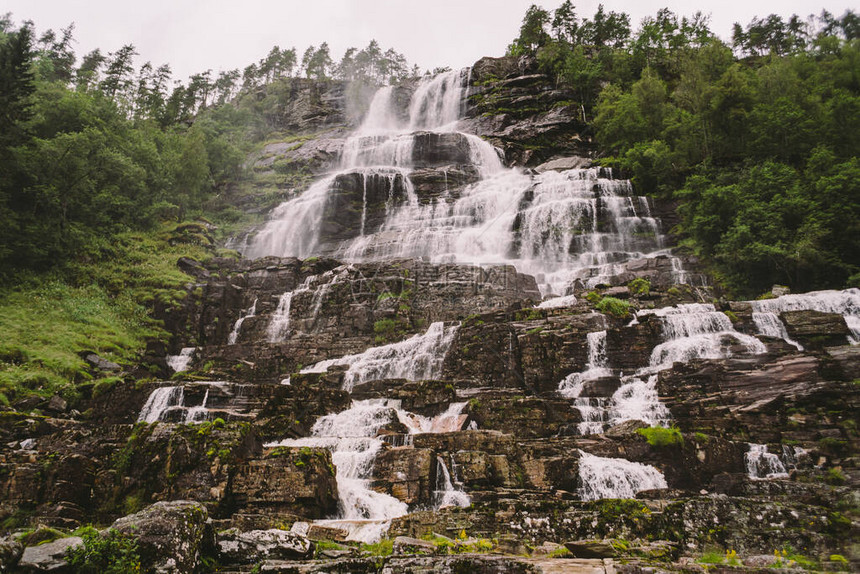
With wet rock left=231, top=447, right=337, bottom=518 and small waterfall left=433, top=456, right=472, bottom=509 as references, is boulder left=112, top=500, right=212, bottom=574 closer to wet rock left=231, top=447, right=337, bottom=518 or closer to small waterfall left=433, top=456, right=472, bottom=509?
wet rock left=231, top=447, right=337, bottom=518

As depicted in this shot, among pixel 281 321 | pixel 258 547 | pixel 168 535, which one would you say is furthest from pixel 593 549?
pixel 281 321

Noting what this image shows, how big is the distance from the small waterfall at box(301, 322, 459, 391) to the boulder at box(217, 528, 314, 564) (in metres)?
16.1

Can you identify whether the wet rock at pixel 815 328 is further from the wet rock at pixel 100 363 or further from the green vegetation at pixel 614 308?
the wet rock at pixel 100 363

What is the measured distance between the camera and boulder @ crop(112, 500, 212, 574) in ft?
13.5

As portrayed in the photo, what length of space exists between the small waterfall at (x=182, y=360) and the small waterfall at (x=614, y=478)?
23234mm

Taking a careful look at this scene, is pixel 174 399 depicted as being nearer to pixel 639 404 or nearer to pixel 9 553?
pixel 9 553

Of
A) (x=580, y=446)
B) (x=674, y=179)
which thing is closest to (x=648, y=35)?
(x=674, y=179)

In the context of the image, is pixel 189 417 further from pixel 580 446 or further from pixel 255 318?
pixel 255 318

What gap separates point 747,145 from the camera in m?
31.7

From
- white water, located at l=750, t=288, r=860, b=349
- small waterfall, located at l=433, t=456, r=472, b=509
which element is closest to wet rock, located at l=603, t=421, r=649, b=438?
small waterfall, located at l=433, t=456, r=472, b=509

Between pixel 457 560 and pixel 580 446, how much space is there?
9.37m

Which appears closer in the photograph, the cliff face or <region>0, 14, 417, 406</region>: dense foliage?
the cliff face

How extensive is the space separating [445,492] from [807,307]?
55.1 feet

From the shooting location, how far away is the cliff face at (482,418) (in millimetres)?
6008
